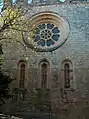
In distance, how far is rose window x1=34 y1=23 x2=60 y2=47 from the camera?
17.3 m

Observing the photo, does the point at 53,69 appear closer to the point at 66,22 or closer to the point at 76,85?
the point at 76,85

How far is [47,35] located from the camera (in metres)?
17.5

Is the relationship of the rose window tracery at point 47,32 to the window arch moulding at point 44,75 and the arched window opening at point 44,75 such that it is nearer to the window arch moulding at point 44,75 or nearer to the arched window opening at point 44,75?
the window arch moulding at point 44,75

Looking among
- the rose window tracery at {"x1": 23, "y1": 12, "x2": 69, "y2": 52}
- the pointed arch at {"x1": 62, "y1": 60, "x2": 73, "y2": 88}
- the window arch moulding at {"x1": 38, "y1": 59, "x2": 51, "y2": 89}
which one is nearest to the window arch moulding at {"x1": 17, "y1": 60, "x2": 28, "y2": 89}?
the window arch moulding at {"x1": 38, "y1": 59, "x2": 51, "y2": 89}

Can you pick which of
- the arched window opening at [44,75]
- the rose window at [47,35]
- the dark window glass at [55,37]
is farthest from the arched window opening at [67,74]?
the dark window glass at [55,37]

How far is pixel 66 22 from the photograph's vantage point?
17219mm

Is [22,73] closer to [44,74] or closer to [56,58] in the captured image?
[44,74]

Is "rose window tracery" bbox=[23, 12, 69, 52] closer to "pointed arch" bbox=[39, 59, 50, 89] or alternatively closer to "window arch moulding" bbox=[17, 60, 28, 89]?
"pointed arch" bbox=[39, 59, 50, 89]

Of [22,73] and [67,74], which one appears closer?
[67,74]

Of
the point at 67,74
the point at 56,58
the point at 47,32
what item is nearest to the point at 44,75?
the point at 56,58

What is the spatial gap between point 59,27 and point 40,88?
386 centimetres

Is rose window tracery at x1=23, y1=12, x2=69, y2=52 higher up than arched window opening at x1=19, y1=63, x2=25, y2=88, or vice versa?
rose window tracery at x1=23, y1=12, x2=69, y2=52

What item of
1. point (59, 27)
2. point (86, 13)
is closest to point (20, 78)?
point (59, 27)

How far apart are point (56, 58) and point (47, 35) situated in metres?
1.70
